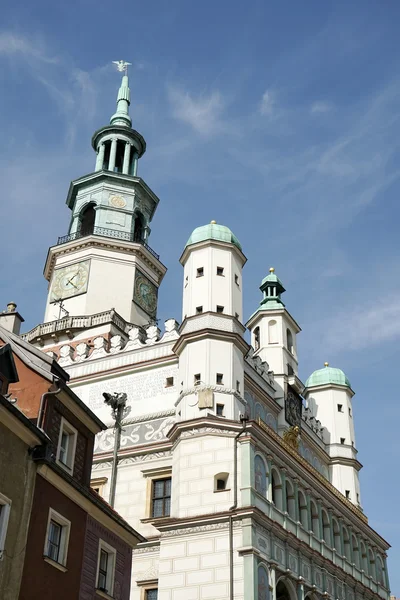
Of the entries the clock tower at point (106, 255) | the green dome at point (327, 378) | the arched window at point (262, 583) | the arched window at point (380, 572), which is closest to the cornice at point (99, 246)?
the clock tower at point (106, 255)

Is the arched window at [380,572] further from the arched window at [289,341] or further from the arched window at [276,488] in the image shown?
the arched window at [289,341]

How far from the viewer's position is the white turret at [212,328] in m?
37.2

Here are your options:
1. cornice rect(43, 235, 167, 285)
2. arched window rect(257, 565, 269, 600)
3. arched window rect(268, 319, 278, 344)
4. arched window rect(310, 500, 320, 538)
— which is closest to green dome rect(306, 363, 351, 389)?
arched window rect(268, 319, 278, 344)

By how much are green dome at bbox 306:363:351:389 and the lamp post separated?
18.2 metres

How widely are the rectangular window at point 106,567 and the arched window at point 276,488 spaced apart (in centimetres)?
1328

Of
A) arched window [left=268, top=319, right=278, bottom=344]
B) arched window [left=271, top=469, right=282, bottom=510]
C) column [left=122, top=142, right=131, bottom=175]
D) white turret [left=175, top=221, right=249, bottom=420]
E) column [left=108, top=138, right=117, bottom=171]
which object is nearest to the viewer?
arched window [left=271, top=469, right=282, bottom=510]

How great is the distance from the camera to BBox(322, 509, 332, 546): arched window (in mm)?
39469

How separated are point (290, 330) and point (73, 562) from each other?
33.4m

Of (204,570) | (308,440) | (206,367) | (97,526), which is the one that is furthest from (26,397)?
(308,440)

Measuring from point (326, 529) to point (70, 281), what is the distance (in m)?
23.0

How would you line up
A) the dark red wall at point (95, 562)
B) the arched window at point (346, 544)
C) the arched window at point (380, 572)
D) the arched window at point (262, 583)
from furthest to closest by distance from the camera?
the arched window at point (380, 572) < the arched window at point (346, 544) < the arched window at point (262, 583) < the dark red wall at point (95, 562)

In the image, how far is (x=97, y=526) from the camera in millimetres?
22891

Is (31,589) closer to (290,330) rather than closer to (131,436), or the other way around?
(131,436)

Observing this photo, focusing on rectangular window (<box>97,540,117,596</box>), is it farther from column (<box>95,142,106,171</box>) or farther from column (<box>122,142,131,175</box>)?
column (<box>122,142,131,175</box>)
